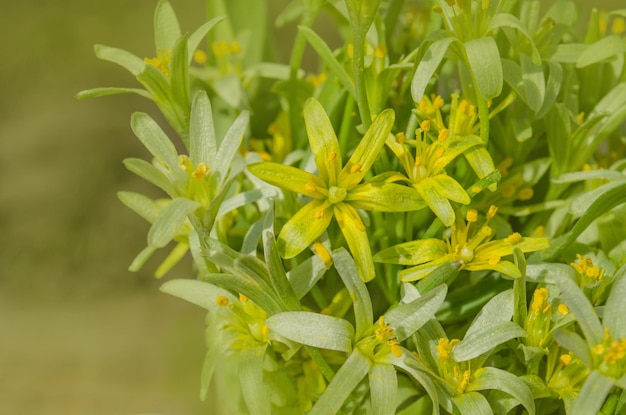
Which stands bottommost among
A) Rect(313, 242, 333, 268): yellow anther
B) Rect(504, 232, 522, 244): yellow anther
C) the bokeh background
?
the bokeh background

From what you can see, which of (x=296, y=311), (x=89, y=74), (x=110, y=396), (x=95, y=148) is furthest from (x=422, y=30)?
(x=89, y=74)

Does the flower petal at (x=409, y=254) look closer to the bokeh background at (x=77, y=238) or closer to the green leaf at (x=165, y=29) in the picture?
the green leaf at (x=165, y=29)

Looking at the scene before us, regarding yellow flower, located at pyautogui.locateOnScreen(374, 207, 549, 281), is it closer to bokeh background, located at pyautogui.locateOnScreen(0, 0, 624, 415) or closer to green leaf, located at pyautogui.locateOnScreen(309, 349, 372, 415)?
green leaf, located at pyautogui.locateOnScreen(309, 349, 372, 415)

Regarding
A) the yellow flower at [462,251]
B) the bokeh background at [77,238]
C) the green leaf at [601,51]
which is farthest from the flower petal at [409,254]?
the bokeh background at [77,238]

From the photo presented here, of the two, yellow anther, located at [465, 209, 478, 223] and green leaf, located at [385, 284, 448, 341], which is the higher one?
yellow anther, located at [465, 209, 478, 223]

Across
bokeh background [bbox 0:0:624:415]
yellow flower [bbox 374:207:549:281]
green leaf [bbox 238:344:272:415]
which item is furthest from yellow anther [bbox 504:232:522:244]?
bokeh background [bbox 0:0:624:415]

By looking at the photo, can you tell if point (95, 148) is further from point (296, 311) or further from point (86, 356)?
point (296, 311)
